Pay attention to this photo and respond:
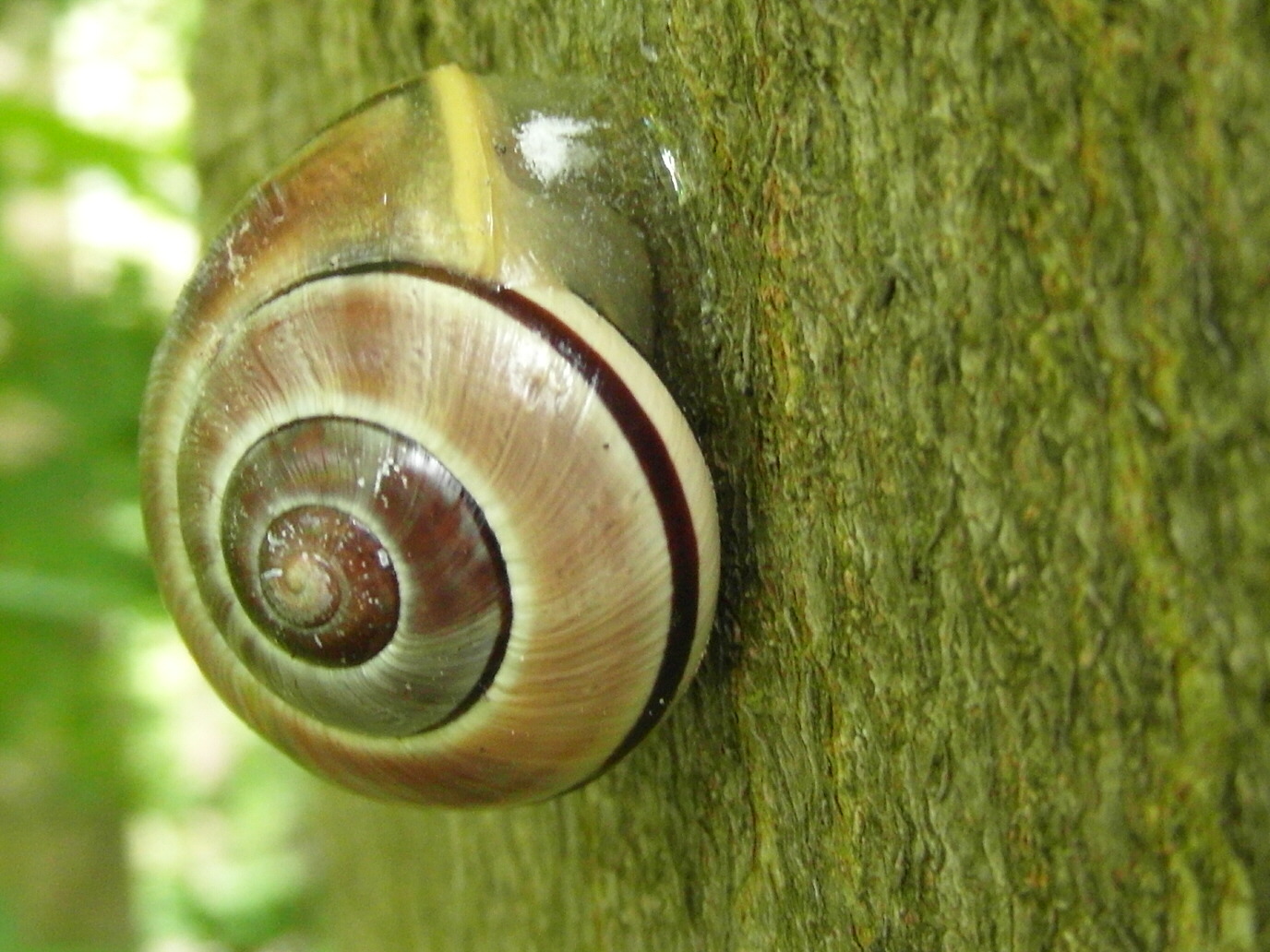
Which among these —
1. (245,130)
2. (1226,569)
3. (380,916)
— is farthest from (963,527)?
(380,916)

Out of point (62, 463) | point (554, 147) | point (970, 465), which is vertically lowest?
point (970, 465)

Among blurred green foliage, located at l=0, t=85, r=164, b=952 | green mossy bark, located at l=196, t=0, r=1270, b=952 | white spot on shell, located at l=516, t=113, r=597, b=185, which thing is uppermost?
blurred green foliage, located at l=0, t=85, r=164, b=952

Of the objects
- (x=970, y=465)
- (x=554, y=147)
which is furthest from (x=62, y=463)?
(x=970, y=465)

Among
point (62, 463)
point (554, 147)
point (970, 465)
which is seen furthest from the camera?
point (62, 463)

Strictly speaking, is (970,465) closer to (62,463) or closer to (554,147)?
(554,147)

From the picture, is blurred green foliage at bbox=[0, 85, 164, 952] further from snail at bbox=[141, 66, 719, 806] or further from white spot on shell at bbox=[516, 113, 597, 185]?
white spot on shell at bbox=[516, 113, 597, 185]

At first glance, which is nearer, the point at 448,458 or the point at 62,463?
the point at 448,458

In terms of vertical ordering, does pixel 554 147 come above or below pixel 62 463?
below

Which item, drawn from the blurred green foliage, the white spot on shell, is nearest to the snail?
the white spot on shell
